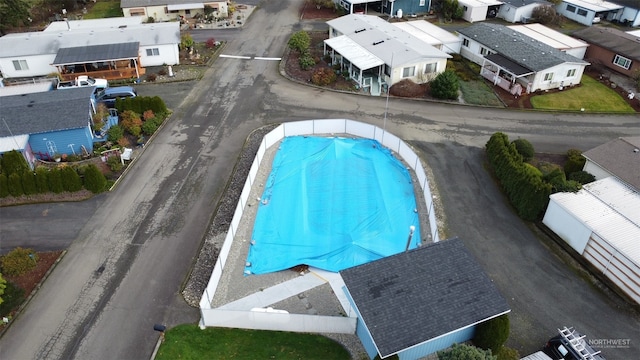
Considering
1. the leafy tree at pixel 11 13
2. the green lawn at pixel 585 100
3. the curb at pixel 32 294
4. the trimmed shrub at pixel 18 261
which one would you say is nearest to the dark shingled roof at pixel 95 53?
the leafy tree at pixel 11 13

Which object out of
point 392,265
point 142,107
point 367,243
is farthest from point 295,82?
point 392,265

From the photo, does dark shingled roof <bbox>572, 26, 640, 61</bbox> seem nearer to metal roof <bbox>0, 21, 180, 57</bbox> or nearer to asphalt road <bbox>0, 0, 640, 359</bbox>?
asphalt road <bbox>0, 0, 640, 359</bbox>

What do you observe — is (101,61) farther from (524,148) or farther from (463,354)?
(463,354)

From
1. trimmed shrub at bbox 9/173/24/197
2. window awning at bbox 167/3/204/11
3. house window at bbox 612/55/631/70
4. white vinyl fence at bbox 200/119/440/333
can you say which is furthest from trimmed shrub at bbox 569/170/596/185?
window awning at bbox 167/3/204/11

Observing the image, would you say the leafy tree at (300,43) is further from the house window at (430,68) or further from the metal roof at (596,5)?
the metal roof at (596,5)

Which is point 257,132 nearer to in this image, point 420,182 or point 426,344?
point 420,182

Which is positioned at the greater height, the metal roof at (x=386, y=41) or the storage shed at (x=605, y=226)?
the metal roof at (x=386, y=41)
